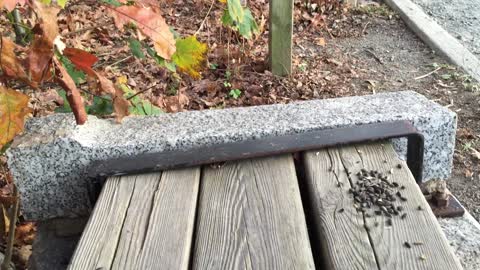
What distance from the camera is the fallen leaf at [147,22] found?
165cm

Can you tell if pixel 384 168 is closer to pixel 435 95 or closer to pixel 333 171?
pixel 333 171

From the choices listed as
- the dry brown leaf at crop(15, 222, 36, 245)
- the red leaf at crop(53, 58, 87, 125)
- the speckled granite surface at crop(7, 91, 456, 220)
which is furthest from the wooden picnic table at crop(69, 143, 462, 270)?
the dry brown leaf at crop(15, 222, 36, 245)

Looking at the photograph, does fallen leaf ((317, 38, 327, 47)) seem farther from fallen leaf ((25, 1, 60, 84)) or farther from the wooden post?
fallen leaf ((25, 1, 60, 84))

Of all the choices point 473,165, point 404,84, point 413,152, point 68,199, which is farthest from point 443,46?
point 68,199

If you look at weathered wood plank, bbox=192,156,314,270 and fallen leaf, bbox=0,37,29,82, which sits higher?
fallen leaf, bbox=0,37,29,82

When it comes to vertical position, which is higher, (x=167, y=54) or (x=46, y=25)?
(x=46, y=25)

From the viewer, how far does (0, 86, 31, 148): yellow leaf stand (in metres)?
1.45

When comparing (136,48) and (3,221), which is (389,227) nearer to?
(136,48)

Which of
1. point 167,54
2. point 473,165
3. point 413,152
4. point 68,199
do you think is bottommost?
point 473,165

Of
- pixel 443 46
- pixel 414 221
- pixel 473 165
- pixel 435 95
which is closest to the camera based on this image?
pixel 414 221

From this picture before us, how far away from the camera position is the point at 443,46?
4.62m

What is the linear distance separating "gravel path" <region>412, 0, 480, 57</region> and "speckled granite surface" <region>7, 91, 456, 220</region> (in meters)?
3.16

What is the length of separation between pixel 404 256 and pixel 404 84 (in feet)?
9.95

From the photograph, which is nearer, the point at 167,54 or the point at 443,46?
the point at 167,54
